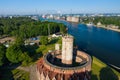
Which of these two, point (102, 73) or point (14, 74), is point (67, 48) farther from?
point (14, 74)

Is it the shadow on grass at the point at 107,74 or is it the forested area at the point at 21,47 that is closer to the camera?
the shadow on grass at the point at 107,74

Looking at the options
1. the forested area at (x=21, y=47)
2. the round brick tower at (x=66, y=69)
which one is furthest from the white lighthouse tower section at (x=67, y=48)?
the forested area at (x=21, y=47)

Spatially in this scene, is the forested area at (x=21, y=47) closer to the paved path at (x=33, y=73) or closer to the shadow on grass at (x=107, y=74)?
the paved path at (x=33, y=73)

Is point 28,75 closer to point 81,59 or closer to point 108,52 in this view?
point 81,59

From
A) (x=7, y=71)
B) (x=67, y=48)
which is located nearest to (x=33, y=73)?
(x=7, y=71)

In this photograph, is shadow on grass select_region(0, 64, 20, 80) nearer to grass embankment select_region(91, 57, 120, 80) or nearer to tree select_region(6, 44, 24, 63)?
tree select_region(6, 44, 24, 63)

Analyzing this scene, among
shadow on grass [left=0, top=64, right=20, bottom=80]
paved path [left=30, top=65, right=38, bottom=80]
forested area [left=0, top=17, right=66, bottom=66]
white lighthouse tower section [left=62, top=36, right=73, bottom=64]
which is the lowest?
shadow on grass [left=0, top=64, right=20, bottom=80]

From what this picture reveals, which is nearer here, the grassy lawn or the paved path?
the paved path

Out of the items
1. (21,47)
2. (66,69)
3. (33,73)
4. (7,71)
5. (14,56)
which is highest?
(66,69)

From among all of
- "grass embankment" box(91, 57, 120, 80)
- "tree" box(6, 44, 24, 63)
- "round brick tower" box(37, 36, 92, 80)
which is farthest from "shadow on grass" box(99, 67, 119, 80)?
"tree" box(6, 44, 24, 63)

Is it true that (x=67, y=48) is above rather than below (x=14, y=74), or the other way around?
above

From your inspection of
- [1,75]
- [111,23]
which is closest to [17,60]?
[1,75]
